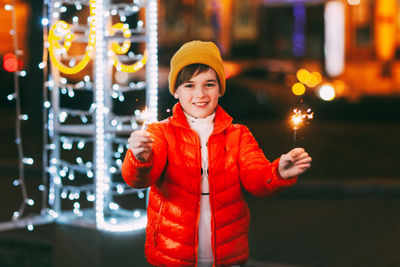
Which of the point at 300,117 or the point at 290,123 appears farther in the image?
the point at 290,123

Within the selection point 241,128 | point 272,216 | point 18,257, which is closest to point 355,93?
point 272,216

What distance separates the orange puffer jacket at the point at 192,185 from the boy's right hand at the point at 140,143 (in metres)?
0.12

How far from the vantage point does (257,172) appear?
3.10 metres

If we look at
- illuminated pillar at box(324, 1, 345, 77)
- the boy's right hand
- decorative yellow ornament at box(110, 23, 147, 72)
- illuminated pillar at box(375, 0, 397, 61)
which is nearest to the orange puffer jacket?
the boy's right hand

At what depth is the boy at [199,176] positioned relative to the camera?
10.1 ft

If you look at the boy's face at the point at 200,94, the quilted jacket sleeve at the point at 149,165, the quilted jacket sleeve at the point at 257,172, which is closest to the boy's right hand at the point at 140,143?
the quilted jacket sleeve at the point at 149,165

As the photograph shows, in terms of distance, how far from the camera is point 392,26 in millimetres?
32031

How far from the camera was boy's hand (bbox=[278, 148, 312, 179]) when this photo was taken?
112 inches

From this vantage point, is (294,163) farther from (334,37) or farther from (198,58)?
(334,37)

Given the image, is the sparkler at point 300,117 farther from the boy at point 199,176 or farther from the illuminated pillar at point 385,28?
the illuminated pillar at point 385,28

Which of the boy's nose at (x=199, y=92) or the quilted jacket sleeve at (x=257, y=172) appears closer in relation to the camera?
the quilted jacket sleeve at (x=257, y=172)

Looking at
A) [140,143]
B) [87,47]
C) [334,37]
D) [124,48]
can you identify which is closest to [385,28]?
[334,37]

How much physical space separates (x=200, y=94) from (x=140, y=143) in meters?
0.43

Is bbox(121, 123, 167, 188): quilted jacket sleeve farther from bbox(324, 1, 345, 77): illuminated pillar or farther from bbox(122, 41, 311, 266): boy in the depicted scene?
bbox(324, 1, 345, 77): illuminated pillar
